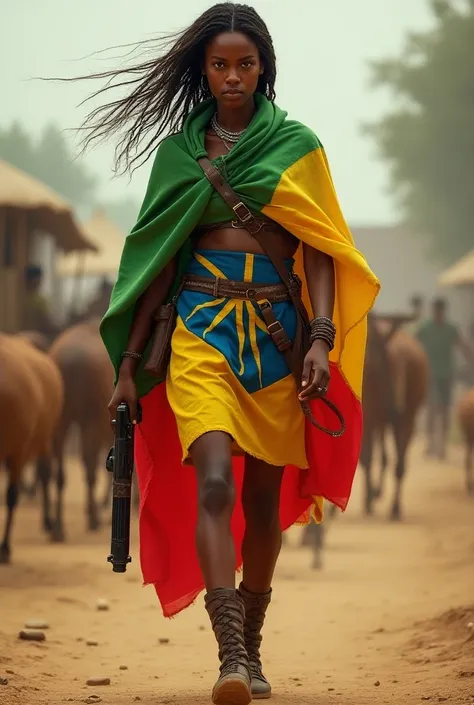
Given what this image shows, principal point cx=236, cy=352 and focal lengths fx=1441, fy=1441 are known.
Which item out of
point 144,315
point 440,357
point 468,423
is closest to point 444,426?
point 440,357

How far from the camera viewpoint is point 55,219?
66.1 ft

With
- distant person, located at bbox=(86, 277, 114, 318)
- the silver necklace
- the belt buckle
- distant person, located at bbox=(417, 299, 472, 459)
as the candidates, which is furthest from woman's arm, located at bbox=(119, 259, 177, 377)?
distant person, located at bbox=(417, 299, 472, 459)

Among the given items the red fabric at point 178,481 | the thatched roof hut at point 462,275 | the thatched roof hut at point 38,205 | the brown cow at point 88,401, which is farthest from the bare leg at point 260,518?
the thatched roof hut at point 462,275

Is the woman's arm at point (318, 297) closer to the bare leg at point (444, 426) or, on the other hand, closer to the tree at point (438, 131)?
the bare leg at point (444, 426)

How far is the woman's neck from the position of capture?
16.3 feet

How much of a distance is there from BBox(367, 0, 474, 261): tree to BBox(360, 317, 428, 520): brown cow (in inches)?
1034

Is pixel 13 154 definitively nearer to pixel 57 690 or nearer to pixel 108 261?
pixel 108 261

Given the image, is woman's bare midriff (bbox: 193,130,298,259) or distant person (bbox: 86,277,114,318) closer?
woman's bare midriff (bbox: 193,130,298,259)

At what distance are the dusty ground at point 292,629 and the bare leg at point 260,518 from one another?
0.45 meters

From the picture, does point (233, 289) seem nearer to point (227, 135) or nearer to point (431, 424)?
point (227, 135)

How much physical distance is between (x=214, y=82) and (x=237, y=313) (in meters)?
0.80

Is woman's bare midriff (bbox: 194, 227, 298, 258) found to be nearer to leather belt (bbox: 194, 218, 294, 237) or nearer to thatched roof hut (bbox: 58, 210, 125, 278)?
leather belt (bbox: 194, 218, 294, 237)

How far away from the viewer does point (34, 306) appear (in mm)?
17781

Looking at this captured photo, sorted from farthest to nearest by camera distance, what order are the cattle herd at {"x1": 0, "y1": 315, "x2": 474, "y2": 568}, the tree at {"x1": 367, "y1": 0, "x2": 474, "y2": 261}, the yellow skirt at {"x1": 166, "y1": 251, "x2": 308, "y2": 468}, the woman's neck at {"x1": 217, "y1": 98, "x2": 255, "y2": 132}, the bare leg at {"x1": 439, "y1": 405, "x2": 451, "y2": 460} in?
the tree at {"x1": 367, "y1": 0, "x2": 474, "y2": 261} < the bare leg at {"x1": 439, "y1": 405, "x2": 451, "y2": 460} < the cattle herd at {"x1": 0, "y1": 315, "x2": 474, "y2": 568} < the woman's neck at {"x1": 217, "y1": 98, "x2": 255, "y2": 132} < the yellow skirt at {"x1": 166, "y1": 251, "x2": 308, "y2": 468}
